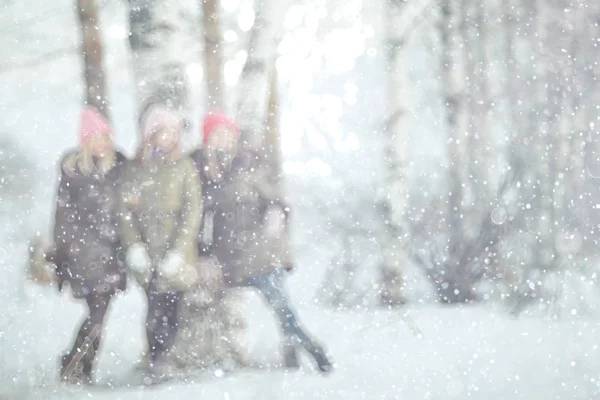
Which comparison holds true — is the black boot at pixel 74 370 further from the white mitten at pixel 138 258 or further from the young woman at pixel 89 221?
the white mitten at pixel 138 258

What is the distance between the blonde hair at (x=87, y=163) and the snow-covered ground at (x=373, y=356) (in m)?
0.88

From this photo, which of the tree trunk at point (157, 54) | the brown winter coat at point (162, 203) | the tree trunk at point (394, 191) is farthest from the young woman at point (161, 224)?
the tree trunk at point (394, 191)

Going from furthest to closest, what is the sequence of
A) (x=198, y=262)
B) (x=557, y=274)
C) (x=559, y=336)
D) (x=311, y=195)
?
(x=311, y=195) → (x=557, y=274) → (x=559, y=336) → (x=198, y=262)

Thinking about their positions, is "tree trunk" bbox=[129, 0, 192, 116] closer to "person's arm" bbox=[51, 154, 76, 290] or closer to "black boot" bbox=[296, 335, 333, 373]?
"person's arm" bbox=[51, 154, 76, 290]

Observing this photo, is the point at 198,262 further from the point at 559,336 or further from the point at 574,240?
Result: the point at 574,240

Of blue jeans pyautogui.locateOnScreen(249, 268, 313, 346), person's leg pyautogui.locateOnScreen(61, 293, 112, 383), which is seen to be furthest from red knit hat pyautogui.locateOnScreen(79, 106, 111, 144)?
blue jeans pyautogui.locateOnScreen(249, 268, 313, 346)

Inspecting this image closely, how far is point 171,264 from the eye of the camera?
3.79 metres

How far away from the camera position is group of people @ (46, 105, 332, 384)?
3766 millimetres

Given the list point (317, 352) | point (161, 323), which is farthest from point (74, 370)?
point (317, 352)

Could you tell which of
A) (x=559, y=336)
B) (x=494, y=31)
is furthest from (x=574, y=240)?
(x=494, y=31)

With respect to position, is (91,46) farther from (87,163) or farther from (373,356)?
(373,356)

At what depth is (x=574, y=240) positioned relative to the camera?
4.69 meters

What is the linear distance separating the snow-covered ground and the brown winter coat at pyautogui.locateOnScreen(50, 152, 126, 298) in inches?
16.9

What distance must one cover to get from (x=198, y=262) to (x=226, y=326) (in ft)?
1.40
